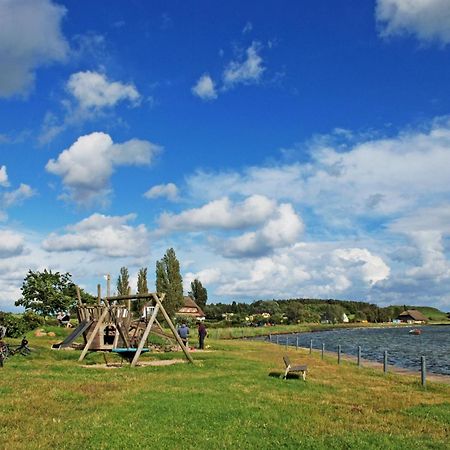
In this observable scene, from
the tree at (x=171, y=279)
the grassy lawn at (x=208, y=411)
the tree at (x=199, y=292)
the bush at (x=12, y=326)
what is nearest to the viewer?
the grassy lawn at (x=208, y=411)

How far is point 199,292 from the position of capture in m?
142

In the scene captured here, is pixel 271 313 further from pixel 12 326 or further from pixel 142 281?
pixel 12 326

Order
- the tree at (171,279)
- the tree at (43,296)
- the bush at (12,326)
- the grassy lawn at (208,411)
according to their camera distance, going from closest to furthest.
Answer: the grassy lawn at (208,411) < the bush at (12,326) < the tree at (43,296) < the tree at (171,279)

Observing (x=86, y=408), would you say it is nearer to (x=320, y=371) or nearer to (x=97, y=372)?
(x=97, y=372)

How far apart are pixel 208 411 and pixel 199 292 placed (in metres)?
129

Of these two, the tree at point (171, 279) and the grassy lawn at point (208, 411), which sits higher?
the tree at point (171, 279)

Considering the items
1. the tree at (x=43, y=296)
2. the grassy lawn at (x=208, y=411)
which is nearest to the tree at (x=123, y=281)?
the tree at (x=43, y=296)

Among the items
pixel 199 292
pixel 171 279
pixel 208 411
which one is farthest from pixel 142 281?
pixel 208 411

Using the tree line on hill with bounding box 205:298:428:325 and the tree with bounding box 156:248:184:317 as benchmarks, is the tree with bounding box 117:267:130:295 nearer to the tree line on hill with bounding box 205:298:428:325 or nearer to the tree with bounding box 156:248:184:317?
the tree with bounding box 156:248:184:317

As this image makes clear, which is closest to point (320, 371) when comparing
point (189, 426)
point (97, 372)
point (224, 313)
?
point (97, 372)

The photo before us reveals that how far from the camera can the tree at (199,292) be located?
141 metres

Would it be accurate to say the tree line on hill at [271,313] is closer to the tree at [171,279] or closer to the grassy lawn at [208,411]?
the tree at [171,279]

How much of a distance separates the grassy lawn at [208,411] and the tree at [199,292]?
119 m

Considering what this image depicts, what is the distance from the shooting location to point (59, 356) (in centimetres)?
2783
